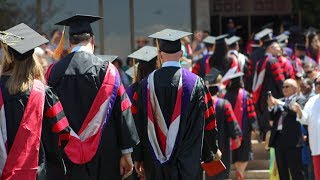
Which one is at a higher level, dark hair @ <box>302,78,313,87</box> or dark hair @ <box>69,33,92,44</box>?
dark hair @ <box>69,33,92,44</box>

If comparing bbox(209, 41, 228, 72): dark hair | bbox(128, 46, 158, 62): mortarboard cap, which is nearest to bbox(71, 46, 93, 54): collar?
bbox(128, 46, 158, 62): mortarboard cap

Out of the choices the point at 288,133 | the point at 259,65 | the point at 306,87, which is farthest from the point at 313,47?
the point at 288,133

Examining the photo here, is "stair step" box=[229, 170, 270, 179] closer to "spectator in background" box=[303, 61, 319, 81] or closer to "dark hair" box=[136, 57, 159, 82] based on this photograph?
"spectator in background" box=[303, 61, 319, 81]

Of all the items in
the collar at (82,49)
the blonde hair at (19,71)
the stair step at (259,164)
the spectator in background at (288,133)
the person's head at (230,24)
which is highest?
the collar at (82,49)

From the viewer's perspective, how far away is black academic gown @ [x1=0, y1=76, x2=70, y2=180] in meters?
6.28

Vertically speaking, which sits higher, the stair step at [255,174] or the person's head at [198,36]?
the person's head at [198,36]

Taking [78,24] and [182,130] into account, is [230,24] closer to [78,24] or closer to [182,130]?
[182,130]

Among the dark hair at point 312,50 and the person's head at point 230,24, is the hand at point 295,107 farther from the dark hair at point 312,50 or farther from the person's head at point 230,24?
the person's head at point 230,24

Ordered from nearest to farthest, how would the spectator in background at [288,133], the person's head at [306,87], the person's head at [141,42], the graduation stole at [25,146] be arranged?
the graduation stole at [25,146] → the spectator in background at [288,133] → the person's head at [306,87] → the person's head at [141,42]

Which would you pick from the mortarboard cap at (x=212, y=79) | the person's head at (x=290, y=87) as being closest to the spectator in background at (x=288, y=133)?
the person's head at (x=290, y=87)

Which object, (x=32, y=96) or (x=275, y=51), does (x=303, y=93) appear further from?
(x=32, y=96)

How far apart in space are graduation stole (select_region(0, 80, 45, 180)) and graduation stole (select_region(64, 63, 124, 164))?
33.1 inches

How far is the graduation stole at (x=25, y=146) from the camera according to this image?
6223mm

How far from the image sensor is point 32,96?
628 cm
